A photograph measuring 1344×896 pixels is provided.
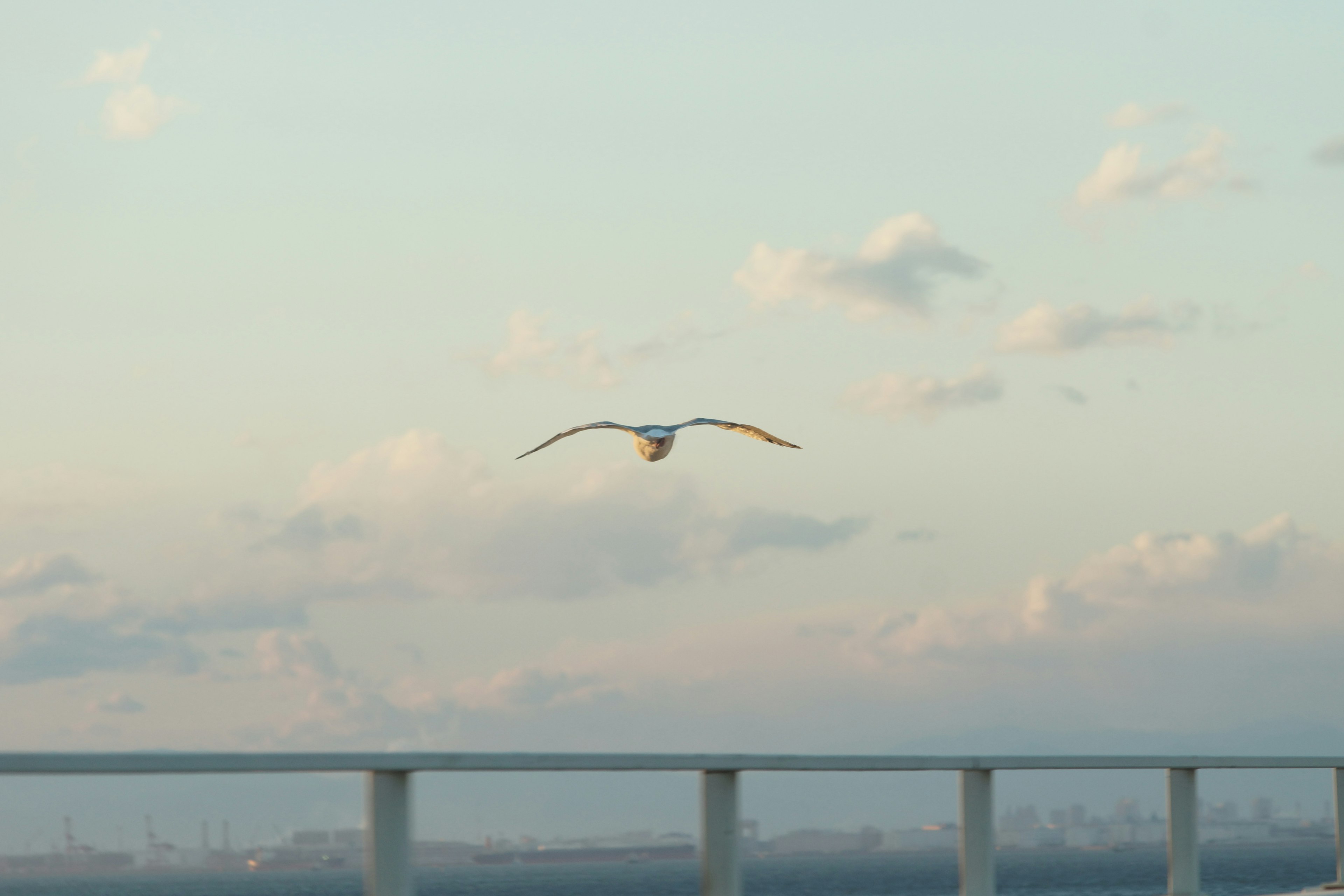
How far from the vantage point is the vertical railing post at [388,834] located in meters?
6.48

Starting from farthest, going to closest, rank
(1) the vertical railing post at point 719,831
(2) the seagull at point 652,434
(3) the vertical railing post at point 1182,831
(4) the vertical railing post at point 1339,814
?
(2) the seagull at point 652,434 → (4) the vertical railing post at point 1339,814 → (3) the vertical railing post at point 1182,831 → (1) the vertical railing post at point 719,831

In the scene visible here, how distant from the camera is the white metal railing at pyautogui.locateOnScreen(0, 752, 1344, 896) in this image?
5879 millimetres

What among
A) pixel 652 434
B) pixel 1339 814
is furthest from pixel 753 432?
pixel 1339 814

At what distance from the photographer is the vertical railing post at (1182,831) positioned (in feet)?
31.4

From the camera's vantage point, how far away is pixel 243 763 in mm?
5934

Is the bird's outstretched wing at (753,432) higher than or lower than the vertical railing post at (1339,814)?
higher

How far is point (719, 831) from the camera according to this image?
24.6 feet

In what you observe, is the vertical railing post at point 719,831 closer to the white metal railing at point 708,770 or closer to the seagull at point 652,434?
the white metal railing at point 708,770

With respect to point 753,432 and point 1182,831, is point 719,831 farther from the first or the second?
point 753,432

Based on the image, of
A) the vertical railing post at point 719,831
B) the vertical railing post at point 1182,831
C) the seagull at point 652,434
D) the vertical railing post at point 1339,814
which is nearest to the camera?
the vertical railing post at point 719,831

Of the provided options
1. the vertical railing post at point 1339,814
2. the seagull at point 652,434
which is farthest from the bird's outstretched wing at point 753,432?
the vertical railing post at point 1339,814

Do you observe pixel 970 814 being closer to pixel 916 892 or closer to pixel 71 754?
pixel 71 754

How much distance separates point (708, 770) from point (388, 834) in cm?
166

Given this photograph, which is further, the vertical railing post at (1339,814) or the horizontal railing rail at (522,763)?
the vertical railing post at (1339,814)
